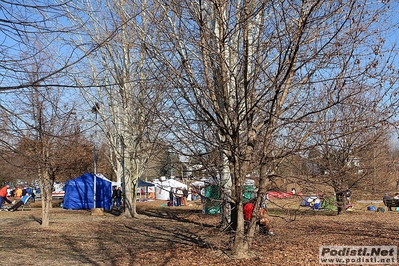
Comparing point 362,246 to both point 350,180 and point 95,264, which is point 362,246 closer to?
point 350,180

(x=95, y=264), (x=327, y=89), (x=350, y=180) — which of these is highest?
(x=327, y=89)

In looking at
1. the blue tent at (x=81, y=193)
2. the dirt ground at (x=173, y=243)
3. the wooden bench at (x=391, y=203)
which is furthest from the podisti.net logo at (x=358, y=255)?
the blue tent at (x=81, y=193)

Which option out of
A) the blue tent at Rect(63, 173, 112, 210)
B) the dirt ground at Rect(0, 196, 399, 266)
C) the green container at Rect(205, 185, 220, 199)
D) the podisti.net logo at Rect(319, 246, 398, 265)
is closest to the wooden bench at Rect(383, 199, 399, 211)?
the dirt ground at Rect(0, 196, 399, 266)

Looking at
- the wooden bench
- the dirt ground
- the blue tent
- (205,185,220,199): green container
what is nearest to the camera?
(205,185,220,199): green container

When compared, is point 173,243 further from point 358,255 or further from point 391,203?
point 391,203

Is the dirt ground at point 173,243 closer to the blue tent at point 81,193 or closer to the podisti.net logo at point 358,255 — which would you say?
the podisti.net logo at point 358,255

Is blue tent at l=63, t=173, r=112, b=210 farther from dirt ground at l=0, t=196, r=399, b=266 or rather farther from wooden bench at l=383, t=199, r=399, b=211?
wooden bench at l=383, t=199, r=399, b=211

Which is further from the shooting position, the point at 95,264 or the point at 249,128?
the point at 95,264

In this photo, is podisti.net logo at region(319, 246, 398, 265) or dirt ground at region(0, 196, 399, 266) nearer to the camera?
podisti.net logo at region(319, 246, 398, 265)

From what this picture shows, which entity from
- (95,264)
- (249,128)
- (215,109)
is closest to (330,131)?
(249,128)

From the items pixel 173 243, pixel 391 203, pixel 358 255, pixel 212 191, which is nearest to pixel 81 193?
pixel 391 203

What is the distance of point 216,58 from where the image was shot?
8.06 metres

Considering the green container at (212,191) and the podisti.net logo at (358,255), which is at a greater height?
the green container at (212,191)

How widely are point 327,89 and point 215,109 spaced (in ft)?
6.22
